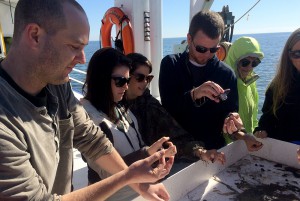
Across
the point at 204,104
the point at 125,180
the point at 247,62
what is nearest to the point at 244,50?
the point at 247,62

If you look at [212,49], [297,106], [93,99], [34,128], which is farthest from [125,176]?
[297,106]

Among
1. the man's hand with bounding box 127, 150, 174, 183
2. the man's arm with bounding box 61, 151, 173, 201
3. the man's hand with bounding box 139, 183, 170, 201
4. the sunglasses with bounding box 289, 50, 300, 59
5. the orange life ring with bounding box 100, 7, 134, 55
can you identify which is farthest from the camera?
the orange life ring with bounding box 100, 7, 134, 55

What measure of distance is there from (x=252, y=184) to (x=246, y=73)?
1447mm

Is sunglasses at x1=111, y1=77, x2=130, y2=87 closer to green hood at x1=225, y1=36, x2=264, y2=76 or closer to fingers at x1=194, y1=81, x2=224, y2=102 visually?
fingers at x1=194, y1=81, x2=224, y2=102

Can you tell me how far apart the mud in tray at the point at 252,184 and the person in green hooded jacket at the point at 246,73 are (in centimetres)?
86

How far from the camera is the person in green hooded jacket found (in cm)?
274

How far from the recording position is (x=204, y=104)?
7.17ft

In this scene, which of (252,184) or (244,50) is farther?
(244,50)

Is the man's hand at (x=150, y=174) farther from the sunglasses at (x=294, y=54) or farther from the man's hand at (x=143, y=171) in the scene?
the sunglasses at (x=294, y=54)

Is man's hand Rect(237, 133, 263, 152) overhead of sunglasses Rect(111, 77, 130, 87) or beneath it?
beneath

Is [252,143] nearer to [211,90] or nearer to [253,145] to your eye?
[253,145]

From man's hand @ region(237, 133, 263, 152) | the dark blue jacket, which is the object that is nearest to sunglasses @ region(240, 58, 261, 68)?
the dark blue jacket

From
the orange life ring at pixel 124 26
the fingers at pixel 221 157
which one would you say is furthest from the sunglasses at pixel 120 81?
the orange life ring at pixel 124 26

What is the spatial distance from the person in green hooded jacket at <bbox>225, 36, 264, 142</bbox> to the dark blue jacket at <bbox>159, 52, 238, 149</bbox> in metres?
0.55
